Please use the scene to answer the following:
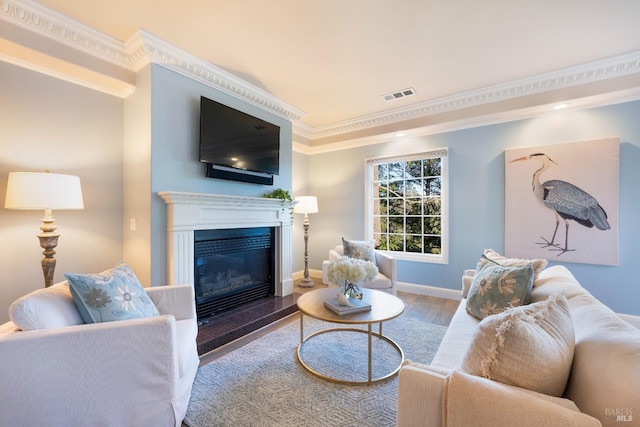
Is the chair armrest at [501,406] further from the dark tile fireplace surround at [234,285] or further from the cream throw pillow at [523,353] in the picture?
the dark tile fireplace surround at [234,285]

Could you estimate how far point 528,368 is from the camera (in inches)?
33.9

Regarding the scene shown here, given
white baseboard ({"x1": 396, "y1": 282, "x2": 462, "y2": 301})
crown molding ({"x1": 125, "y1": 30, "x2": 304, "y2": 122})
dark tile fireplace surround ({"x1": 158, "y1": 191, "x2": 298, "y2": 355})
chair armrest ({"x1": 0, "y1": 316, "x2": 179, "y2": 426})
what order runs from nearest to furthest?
1. chair armrest ({"x1": 0, "y1": 316, "x2": 179, "y2": 426})
2. crown molding ({"x1": 125, "y1": 30, "x2": 304, "y2": 122})
3. dark tile fireplace surround ({"x1": 158, "y1": 191, "x2": 298, "y2": 355})
4. white baseboard ({"x1": 396, "y1": 282, "x2": 462, "y2": 301})

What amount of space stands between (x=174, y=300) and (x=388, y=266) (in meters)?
2.35

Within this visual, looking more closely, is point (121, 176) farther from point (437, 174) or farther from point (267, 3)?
point (437, 174)

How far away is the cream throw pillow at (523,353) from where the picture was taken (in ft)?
2.83

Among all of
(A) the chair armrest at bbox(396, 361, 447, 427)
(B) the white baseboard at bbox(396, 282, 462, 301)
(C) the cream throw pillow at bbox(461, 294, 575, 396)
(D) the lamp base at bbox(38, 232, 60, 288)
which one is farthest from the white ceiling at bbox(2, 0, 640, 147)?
(B) the white baseboard at bbox(396, 282, 462, 301)

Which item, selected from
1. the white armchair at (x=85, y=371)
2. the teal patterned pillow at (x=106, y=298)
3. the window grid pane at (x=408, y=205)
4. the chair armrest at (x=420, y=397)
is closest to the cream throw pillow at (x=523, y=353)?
the chair armrest at (x=420, y=397)

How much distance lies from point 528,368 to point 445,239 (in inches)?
123

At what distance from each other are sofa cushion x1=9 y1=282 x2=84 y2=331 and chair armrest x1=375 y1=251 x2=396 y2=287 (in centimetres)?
283

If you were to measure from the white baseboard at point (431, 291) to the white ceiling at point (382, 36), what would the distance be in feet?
8.49

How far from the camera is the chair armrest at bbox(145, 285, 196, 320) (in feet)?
6.24

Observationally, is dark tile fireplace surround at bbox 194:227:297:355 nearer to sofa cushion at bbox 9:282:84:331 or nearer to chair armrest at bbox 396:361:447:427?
sofa cushion at bbox 9:282:84:331

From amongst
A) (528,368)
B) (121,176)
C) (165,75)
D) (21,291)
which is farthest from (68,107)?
(528,368)

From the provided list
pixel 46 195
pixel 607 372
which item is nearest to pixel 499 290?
pixel 607 372
